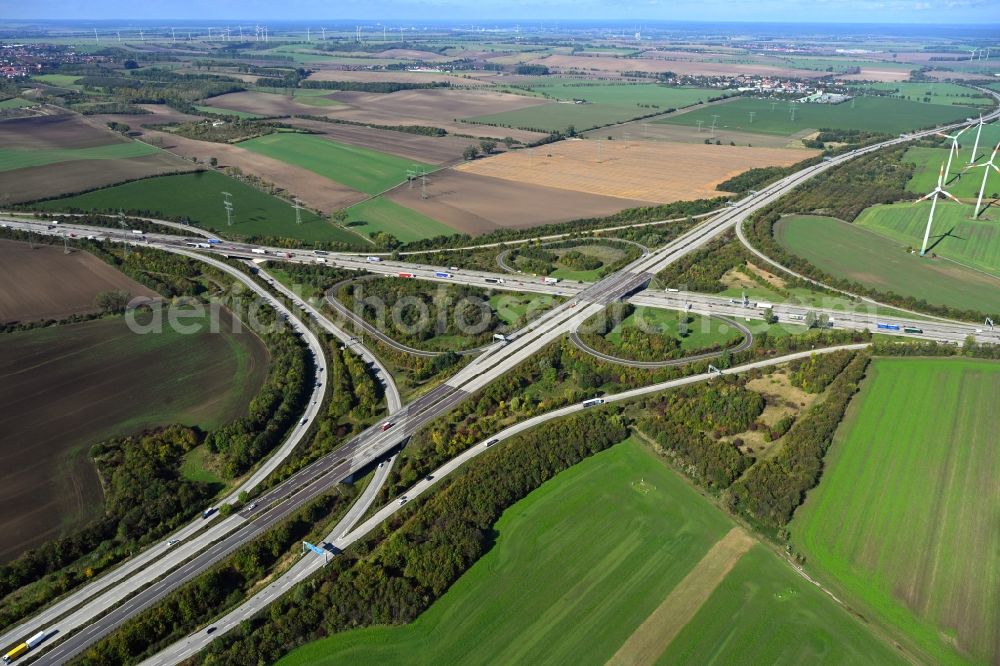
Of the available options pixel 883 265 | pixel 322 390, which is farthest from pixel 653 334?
pixel 883 265

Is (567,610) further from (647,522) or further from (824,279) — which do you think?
(824,279)

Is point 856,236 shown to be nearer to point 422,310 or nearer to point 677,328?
point 677,328

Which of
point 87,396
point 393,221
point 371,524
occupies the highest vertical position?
point 393,221

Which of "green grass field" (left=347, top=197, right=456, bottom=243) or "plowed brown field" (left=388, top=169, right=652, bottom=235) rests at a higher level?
"plowed brown field" (left=388, top=169, right=652, bottom=235)

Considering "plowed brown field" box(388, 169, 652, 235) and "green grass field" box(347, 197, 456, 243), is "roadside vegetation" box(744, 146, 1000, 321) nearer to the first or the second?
"plowed brown field" box(388, 169, 652, 235)

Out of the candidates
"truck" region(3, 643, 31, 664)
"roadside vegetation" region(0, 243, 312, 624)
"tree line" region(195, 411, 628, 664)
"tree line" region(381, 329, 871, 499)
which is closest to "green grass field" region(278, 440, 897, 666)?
"tree line" region(195, 411, 628, 664)

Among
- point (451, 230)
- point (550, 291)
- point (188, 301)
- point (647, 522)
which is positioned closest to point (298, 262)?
point (188, 301)
